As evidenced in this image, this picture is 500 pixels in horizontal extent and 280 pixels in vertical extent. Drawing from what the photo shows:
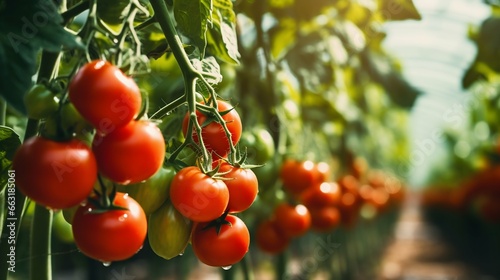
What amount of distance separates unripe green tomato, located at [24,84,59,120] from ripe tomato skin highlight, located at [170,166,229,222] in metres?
0.17

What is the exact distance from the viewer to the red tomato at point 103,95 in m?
0.56

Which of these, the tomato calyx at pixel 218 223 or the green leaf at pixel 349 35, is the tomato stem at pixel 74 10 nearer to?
the tomato calyx at pixel 218 223

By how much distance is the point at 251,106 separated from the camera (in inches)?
70.3

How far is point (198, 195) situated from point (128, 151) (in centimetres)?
13

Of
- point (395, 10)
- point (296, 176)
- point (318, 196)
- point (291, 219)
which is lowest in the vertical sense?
point (318, 196)

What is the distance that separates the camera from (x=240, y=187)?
2.47 ft

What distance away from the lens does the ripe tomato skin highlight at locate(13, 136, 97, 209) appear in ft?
1.83

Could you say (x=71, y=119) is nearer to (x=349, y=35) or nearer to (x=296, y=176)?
(x=296, y=176)

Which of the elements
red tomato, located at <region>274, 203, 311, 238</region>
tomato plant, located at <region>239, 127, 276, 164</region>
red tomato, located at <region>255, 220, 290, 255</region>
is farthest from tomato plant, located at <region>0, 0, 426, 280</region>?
red tomato, located at <region>255, 220, 290, 255</region>

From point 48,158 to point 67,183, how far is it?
0.10 ft

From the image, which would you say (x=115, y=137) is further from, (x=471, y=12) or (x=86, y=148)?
(x=471, y=12)

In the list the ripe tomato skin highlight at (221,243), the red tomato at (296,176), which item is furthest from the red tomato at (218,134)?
the red tomato at (296,176)

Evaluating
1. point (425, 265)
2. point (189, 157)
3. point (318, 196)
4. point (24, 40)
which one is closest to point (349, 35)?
point (318, 196)

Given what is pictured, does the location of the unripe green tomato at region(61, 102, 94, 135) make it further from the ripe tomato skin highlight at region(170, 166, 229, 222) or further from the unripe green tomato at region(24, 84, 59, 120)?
the ripe tomato skin highlight at region(170, 166, 229, 222)
